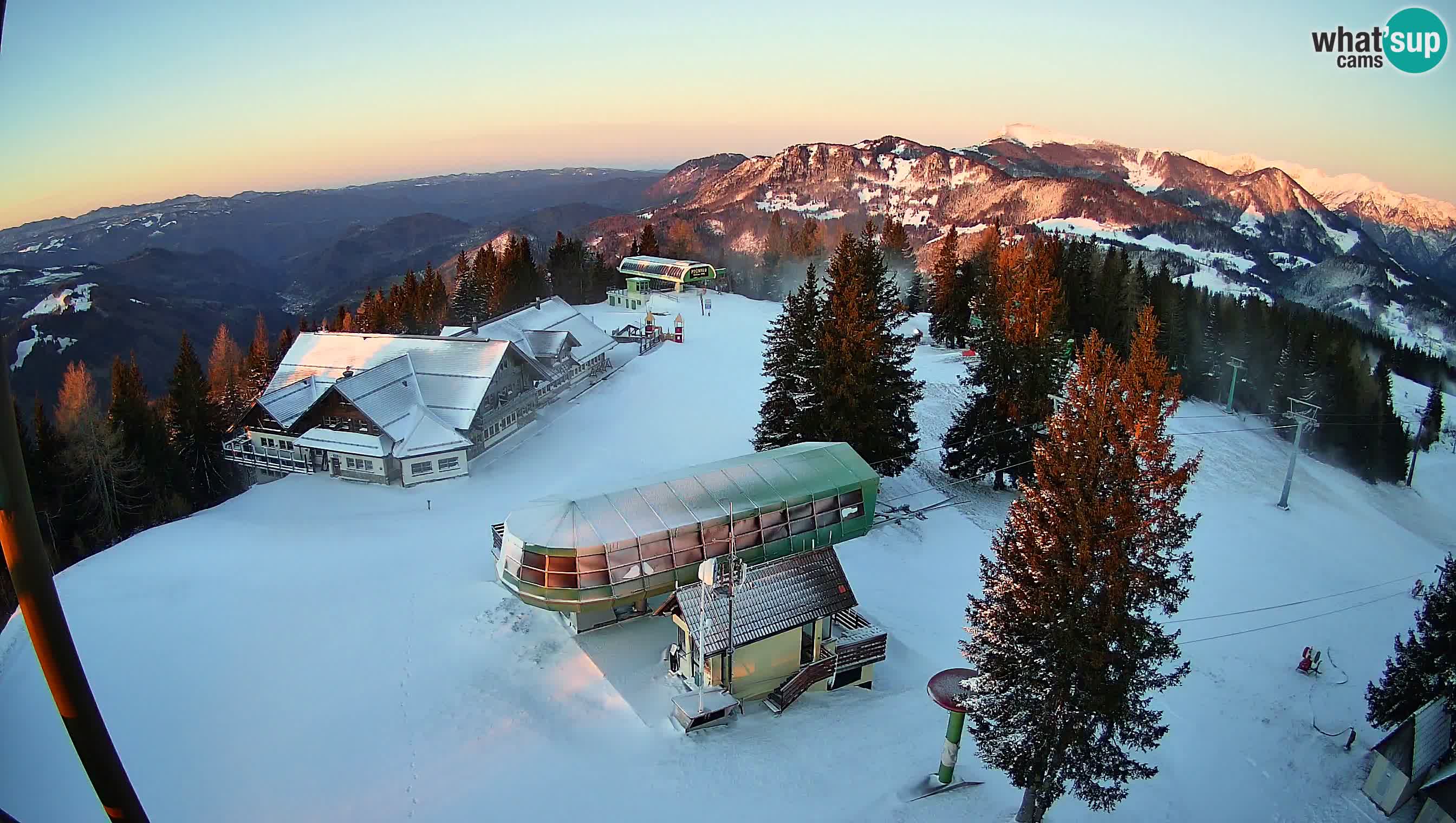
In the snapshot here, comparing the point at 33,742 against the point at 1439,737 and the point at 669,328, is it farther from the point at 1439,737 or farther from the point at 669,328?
the point at 669,328

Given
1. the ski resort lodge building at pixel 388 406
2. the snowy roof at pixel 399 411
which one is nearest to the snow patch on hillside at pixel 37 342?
the ski resort lodge building at pixel 388 406

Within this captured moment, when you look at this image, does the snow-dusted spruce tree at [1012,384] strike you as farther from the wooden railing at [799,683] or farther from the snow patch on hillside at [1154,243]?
the snow patch on hillside at [1154,243]

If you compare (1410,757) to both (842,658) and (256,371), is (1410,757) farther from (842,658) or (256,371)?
(256,371)

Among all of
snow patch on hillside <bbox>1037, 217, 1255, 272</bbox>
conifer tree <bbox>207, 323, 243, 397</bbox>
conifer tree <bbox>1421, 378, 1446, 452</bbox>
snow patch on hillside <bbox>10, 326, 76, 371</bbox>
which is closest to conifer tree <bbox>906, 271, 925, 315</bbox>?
conifer tree <bbox>1421, 378, 1446, 452</bbox>

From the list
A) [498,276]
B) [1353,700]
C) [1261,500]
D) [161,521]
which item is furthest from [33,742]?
[498,276]

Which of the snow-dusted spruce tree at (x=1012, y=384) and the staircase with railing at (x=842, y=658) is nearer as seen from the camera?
the staircase with railing at (x=842, y=658)

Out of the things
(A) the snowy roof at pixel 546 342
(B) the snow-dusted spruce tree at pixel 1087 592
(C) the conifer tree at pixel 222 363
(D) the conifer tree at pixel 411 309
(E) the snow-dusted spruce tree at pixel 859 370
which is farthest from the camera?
(D) the conifer tree at pixel 411 309
